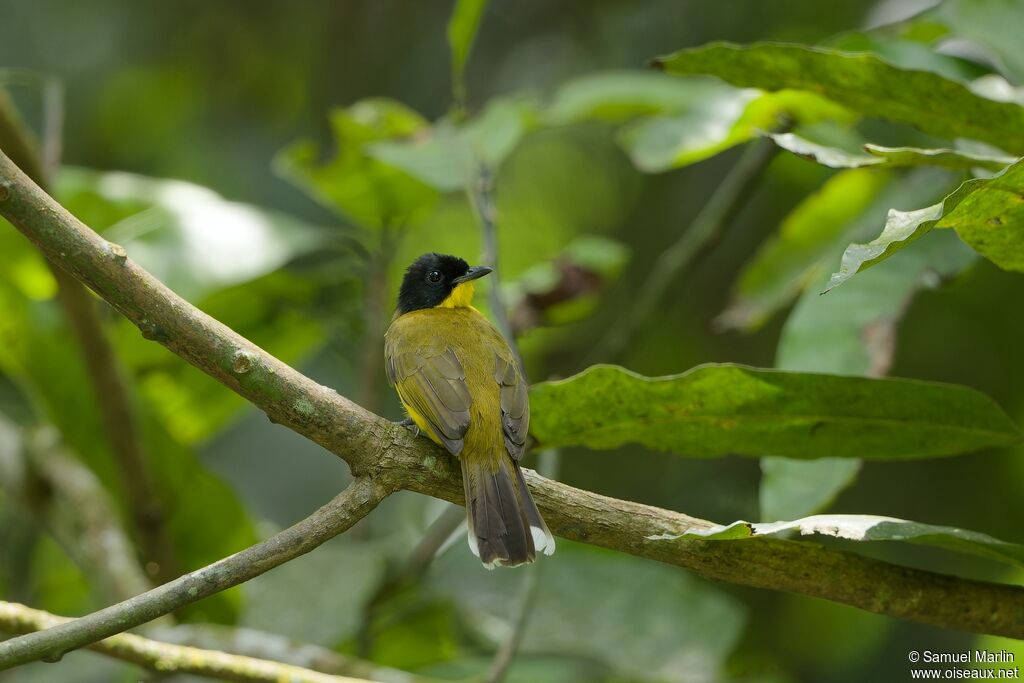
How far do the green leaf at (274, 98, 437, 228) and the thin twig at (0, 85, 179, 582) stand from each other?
0.74m

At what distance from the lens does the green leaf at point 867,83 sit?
2.27 metres

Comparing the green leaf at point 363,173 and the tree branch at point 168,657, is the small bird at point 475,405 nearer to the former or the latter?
the green leaf at point 363,173

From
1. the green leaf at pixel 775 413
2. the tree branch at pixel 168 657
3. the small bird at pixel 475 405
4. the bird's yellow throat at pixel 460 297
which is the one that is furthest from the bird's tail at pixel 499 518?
the bird's yellow throat at pixel 460 297

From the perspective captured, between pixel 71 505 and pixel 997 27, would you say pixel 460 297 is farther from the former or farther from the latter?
pixel 997 27

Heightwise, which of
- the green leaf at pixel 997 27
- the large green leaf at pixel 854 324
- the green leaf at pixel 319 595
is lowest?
the green leaf at pixel 319 595

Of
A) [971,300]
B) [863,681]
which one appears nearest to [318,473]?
[863,681]

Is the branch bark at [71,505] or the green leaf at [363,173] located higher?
the green leaf at [363,173]

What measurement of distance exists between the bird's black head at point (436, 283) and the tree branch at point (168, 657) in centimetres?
167

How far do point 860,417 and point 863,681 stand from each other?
230 centimetres

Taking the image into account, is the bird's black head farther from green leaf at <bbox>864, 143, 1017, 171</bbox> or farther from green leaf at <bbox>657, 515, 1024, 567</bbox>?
green leaf at <bbox>657, 515, 1024, 567</bbox>

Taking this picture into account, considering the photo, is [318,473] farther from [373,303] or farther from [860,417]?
[860,417]

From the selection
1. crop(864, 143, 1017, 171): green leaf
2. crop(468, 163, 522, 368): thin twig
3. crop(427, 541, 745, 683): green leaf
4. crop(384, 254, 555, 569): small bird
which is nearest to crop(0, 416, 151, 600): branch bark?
crop(427, 541, 745, 683): green leaf

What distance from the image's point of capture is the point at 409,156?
127 inches

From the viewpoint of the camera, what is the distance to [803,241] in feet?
10.6
